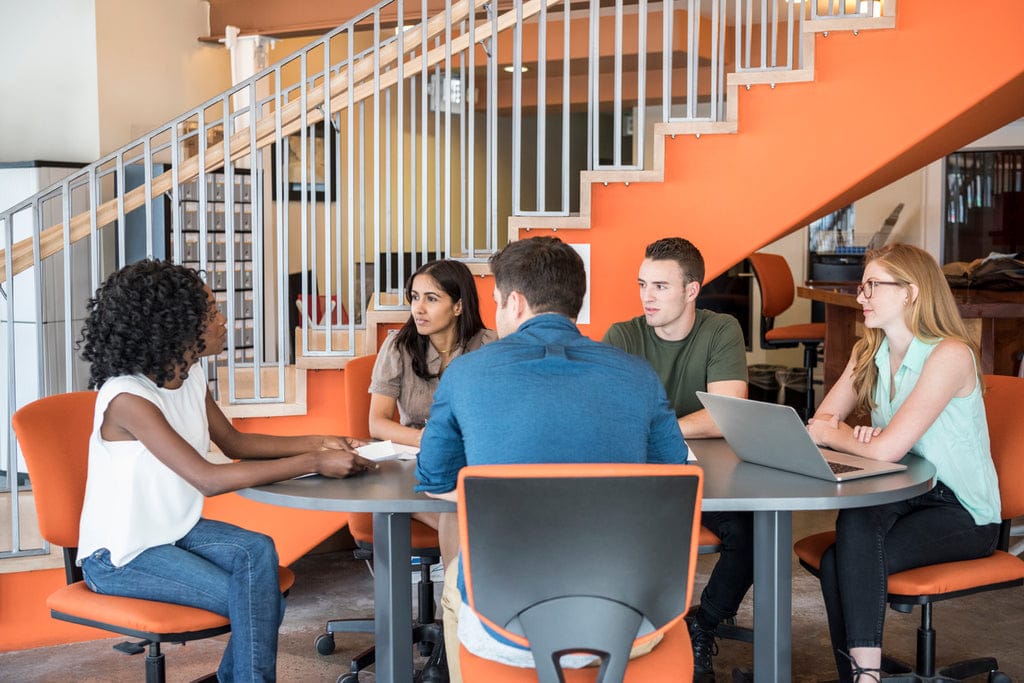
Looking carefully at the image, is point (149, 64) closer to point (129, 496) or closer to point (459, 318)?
point (459, 318)

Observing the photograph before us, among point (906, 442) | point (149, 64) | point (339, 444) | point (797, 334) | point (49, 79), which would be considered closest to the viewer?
point (906, 442)

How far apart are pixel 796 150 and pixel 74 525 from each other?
2.67 metres

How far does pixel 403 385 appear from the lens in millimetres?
3320

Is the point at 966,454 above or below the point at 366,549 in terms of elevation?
above

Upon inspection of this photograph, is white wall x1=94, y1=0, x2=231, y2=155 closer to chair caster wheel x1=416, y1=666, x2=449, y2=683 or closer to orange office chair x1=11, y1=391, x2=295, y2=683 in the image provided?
orange office chair x1=11, y1=391, x2=295, y2=683

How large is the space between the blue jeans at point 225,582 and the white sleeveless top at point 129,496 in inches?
1.4

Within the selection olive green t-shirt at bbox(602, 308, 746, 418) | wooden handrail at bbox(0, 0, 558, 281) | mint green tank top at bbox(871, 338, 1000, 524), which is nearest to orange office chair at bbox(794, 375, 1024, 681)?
mint green tank top at bbox(871, 338, 1000, 524)

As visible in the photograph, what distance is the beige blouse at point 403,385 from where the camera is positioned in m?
3.29

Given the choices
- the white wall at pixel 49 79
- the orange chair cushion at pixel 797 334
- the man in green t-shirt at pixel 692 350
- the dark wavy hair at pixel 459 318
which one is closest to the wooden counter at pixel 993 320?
the orange chair cushion at pixel 797 334

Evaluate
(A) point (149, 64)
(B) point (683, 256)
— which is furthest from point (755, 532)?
(A) point (149, 64)

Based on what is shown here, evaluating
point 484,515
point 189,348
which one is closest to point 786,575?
point 484,515

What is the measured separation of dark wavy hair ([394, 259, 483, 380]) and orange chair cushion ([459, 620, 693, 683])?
1.39 m

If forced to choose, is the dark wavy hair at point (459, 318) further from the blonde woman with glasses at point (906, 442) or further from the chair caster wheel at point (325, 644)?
the blonde woman with glasses at point (906, 442)

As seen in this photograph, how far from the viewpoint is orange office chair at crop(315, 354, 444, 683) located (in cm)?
320
